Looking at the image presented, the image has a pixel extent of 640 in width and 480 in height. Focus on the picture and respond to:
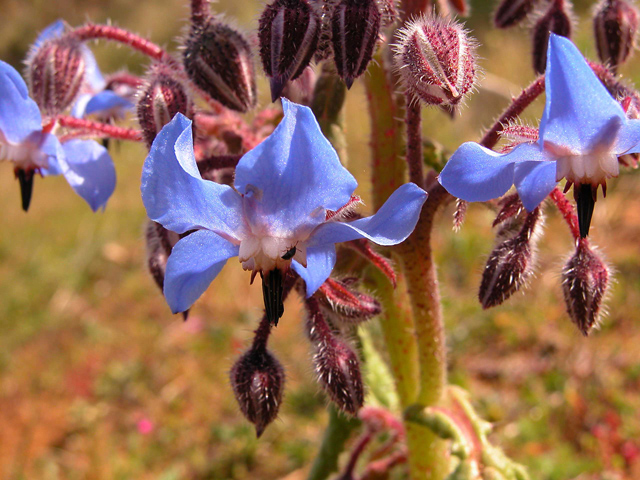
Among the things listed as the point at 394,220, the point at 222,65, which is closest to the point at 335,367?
the point at 394,220

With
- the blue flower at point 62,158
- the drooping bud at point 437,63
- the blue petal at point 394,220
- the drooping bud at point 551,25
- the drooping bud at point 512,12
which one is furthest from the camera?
the drooping bud at point 512,12

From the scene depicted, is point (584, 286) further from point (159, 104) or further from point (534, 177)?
point (159, 104)

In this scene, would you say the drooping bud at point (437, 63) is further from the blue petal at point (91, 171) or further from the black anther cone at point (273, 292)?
the blue petal at point (91, 171)

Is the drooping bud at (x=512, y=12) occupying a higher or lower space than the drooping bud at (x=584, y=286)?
Result: higher

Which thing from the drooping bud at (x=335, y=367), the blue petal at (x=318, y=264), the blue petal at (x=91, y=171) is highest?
the blue petal at (x=318, y=264)

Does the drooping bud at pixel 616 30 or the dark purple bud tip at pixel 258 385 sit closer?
the dark purple bud tip at pixel 258 385

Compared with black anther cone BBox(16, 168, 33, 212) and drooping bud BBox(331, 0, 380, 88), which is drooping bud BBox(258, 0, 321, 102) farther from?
black anther cone BBox(16, 168, 33, 212)

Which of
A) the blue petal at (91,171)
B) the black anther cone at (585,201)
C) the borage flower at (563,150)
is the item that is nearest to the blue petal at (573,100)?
the borage flower at (563,150)
